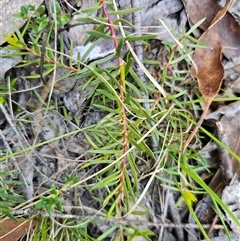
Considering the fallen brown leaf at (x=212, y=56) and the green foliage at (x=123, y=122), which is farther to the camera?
the fallen brown leaf at (x=212, y=56)

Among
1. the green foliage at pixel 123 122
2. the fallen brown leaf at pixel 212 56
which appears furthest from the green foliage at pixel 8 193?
the fallen brown leaf at pixel 212 56

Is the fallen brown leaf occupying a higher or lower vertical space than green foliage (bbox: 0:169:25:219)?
higher

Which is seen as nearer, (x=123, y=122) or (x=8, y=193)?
(x=123, y=122)

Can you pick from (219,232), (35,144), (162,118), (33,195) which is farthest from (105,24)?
(219,232)

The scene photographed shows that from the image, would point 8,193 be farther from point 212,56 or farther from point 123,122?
point 212,56

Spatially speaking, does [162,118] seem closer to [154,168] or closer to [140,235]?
[154,168]

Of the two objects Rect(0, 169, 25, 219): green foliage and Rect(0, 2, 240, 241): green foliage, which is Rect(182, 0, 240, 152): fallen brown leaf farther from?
Rect(0, 169, 25, 219): green foliage

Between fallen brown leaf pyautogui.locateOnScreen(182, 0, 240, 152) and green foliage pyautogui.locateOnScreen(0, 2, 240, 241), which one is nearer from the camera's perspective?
green foliage pyautogui.locateOnScreen(0, 2, 240, 241)

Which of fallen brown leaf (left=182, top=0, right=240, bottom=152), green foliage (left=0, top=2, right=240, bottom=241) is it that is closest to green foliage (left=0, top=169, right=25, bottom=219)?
green foliage (left=0, top=2, right=240, bottom=241)

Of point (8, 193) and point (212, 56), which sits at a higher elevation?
point (212, 56)

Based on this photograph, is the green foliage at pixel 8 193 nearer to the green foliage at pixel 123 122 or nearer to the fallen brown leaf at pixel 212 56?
the green foliage at pixel 123 122

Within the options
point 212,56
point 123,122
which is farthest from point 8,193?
point 212,56
